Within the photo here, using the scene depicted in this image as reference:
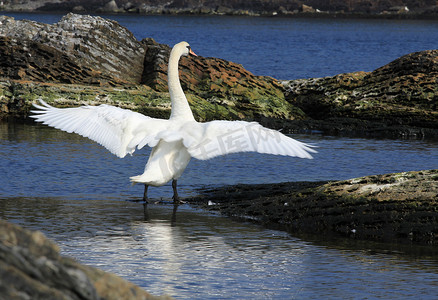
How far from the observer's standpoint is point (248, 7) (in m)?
127

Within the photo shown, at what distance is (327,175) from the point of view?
38.5 ft

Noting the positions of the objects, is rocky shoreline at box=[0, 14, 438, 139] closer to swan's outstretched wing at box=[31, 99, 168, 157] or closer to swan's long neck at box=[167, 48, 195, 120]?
swan's long neck at box=[167, 48, 195, 120]

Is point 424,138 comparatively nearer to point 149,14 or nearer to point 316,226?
point 316,226

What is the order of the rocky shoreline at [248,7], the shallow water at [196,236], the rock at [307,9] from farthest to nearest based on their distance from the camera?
the rock at [307,9]
the rocky shoreline at [248,7]
the shallow water at [196,236]

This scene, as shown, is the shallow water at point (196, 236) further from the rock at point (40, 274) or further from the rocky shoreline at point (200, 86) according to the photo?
the rocky shoreline at point (200, 86)

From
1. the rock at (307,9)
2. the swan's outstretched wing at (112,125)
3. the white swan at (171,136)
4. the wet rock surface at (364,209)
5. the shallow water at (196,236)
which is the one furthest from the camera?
the rock at (307,9)

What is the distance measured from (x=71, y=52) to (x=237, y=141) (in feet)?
37.5

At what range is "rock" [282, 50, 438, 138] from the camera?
16.8m

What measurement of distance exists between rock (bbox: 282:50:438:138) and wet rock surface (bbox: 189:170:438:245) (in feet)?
27.2

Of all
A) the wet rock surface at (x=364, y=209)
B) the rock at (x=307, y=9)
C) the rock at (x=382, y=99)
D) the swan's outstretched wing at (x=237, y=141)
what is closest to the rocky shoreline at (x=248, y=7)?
the rock at (x=307, y=9)

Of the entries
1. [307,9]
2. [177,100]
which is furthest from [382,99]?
[307,9]

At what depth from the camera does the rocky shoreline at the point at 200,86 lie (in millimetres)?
16766

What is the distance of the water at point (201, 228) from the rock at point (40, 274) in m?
2.52

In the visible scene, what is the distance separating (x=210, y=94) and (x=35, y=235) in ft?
49.2
